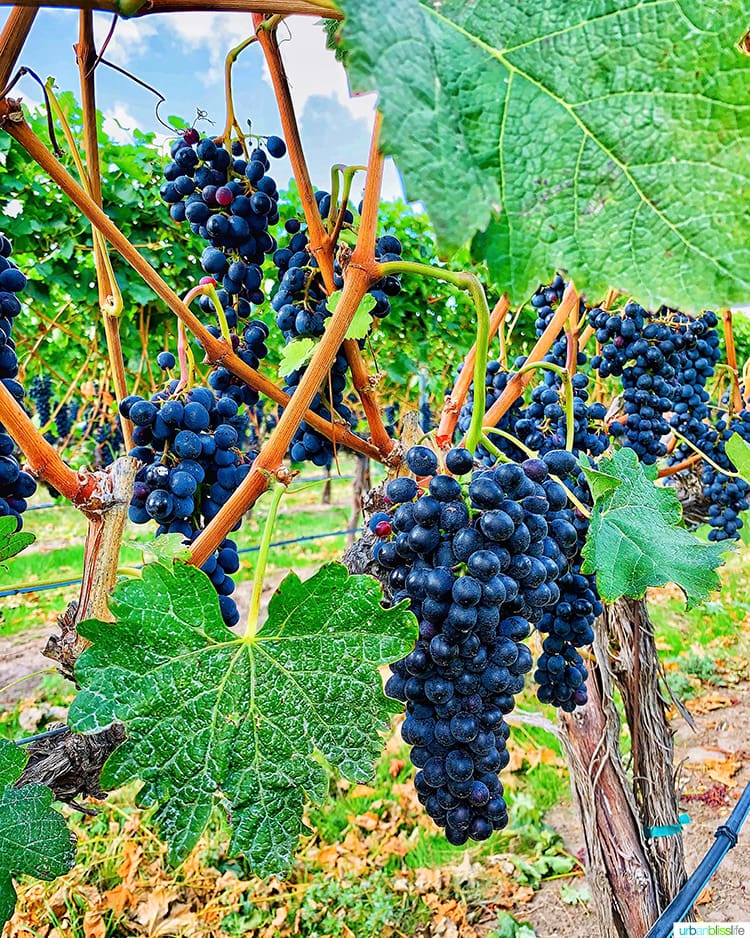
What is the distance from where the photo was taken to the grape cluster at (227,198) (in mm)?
1141

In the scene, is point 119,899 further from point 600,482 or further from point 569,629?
point 600,482

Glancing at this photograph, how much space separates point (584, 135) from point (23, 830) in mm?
892

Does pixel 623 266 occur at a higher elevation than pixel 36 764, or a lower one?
higher

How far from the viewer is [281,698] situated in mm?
718

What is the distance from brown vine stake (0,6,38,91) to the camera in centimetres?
66

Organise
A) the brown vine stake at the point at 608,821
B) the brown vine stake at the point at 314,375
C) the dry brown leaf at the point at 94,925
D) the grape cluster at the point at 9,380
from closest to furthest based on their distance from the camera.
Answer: the brown vine stake at the point at 314,375
the grape cluster at the point at 9,380
the brown vine stake at the point at 608,821
the dry brown leaf at the point at 94,925

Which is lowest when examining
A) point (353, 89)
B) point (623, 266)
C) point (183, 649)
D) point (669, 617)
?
point (669, 617)

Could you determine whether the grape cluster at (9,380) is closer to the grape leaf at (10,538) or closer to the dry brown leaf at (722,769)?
the grape leaf at (10,538)

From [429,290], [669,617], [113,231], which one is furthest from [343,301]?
[669,617]

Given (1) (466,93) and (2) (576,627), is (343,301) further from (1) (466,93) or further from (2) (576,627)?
(2) (576,627)

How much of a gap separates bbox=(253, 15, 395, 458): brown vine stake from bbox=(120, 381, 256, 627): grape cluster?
21cm

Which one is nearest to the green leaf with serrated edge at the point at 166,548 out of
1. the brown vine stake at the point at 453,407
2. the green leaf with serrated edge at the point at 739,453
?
the brown vine stake at the point at 453,407

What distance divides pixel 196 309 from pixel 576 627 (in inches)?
113

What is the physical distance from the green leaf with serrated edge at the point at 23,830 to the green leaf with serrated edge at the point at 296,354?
0.64m
